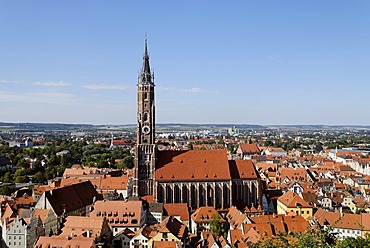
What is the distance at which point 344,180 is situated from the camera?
126000 mm

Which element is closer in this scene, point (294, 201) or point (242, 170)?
point (294, 201)

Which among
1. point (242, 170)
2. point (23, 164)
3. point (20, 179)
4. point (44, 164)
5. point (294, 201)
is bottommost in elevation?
point (20, 179)

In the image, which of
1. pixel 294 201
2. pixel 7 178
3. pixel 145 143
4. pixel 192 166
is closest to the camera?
pixel 294 201

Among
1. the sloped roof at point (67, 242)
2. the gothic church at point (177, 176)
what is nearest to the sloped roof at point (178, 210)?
the gothic church at point (177, 176)

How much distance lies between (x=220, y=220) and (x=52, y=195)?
25858 mm

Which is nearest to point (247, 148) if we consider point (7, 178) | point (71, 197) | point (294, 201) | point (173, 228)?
point (7, 178)

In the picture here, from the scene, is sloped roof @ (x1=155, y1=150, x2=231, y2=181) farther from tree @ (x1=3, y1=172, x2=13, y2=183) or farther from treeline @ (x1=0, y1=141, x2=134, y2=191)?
tree @ (x1=3, y1=172, x2=13, y2=183)

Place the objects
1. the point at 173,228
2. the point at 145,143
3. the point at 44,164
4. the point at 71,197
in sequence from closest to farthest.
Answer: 1. the point at 173,228
2. the point at 71,197
3. the point at 145,143
4. the point at 44,164

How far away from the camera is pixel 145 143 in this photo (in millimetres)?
78250

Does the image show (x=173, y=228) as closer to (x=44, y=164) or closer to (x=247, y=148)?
(x=44, y=164)

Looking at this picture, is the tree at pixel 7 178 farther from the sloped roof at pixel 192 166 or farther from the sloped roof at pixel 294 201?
the sloped roof at pixel 294 201

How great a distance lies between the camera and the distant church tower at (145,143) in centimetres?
7781

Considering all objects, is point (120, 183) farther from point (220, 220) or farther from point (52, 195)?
point (220, 220)

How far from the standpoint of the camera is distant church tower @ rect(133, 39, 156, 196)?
3063 inches
